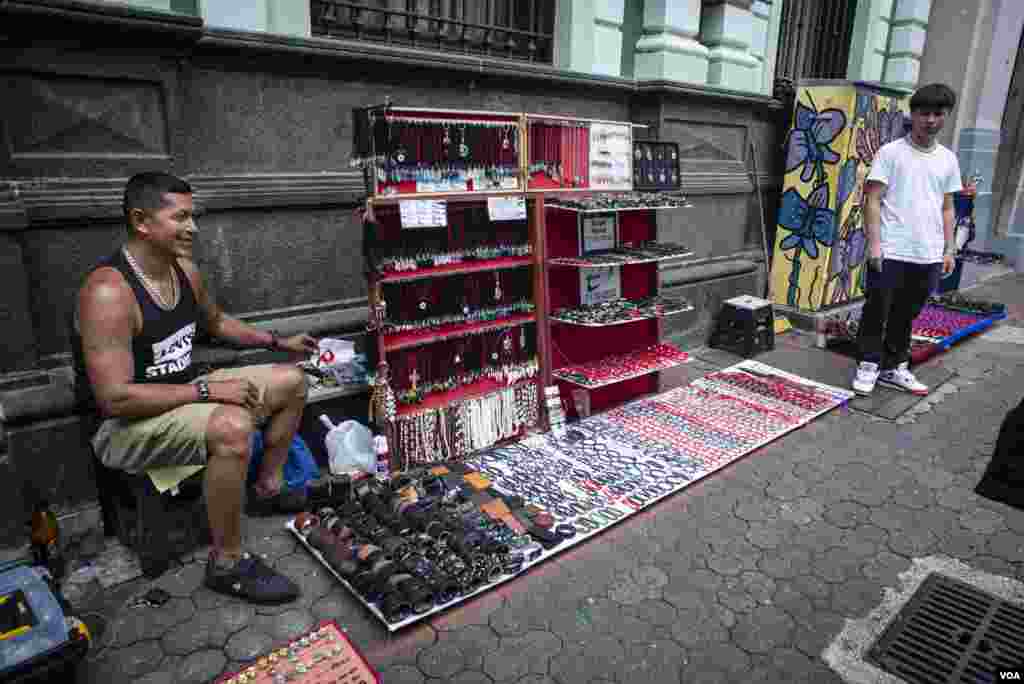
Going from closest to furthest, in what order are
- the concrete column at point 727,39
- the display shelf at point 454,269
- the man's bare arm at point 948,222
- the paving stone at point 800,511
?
the paving stone at point 800,511 → the display shelf at point 454,269 → the man's bare arm at point 948,222 → the concrete column at point 727,39

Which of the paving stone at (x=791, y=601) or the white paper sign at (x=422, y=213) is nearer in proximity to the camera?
the paving stone at (x=791, y=601)

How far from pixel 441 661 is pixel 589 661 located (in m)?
0.61

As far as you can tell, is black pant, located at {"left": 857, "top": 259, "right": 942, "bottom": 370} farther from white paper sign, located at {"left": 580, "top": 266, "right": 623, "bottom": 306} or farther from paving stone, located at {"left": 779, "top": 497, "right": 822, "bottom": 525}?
paving stone, located at {"left": 779, "top": 497, "right": 822, "bottom": 525}

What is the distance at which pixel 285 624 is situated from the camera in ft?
9.22

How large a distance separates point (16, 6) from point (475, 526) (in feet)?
11.2

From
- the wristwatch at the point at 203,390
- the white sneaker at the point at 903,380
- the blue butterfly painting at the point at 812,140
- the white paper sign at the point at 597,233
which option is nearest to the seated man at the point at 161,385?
the wristwatch at the point at 203,390

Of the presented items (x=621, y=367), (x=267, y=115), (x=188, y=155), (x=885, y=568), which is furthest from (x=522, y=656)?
Answer: (x=267, y=115)

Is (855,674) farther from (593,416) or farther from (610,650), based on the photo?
(593,416)

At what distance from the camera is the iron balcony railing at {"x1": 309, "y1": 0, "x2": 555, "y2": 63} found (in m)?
4.75

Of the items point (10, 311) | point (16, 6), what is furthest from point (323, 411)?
point (16, 6)

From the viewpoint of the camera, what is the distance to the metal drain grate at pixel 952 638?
2.55 metres

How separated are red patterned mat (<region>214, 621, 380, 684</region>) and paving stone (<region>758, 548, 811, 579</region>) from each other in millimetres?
1983

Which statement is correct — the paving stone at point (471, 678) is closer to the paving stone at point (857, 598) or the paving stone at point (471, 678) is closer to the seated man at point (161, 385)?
the seated man at point (161, 385)

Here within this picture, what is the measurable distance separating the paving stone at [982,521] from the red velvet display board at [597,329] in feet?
8.01
